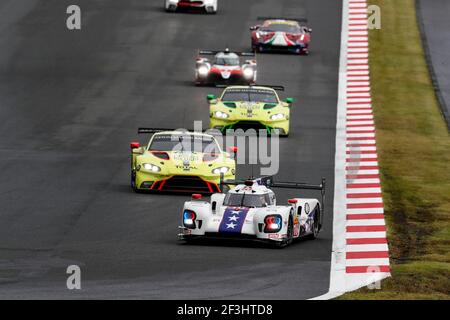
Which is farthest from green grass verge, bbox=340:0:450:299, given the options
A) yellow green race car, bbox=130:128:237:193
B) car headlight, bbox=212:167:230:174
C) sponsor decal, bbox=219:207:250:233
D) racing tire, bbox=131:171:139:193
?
racing tire, bbox=131:171:139:193

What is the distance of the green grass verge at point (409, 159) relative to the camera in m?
23.9

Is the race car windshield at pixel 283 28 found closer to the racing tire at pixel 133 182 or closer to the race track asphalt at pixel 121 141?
the race track asphalt at pixel 121 141

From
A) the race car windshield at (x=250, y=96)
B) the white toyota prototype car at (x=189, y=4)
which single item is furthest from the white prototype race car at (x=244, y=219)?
the white toyota prototype car at (x=189, y=4)

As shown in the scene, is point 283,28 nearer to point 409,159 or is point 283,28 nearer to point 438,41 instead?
point 438,41

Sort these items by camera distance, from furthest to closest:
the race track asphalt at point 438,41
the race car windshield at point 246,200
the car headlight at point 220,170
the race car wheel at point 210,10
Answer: the race car wheel at point 210,10 → the race track asphalt at point 438,41 → the car headlight at point 220,170 → the race car windshield at point 246,200

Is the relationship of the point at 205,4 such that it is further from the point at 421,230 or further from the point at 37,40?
the point at 421,230

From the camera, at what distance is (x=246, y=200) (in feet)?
92.0

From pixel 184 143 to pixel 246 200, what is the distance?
665 cm

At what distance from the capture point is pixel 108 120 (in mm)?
44969

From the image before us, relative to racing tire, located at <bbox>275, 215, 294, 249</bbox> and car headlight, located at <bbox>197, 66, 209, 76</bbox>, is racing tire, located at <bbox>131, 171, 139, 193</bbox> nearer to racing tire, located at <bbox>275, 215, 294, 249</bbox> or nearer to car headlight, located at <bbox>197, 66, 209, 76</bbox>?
racing tire, located at <bbox>275, 215, 294, 249</bbox>
